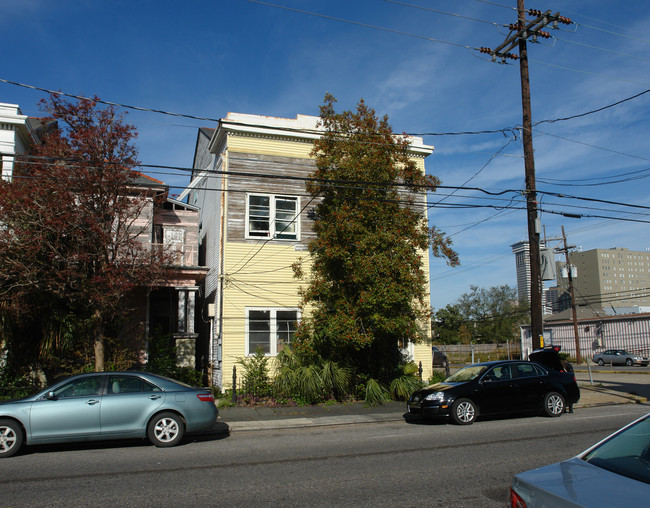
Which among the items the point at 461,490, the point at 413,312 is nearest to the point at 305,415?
the point at 413,312

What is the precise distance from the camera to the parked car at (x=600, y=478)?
302 centimetres

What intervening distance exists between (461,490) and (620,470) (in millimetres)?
3063

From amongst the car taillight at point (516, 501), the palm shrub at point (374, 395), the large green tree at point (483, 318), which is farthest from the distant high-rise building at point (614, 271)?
the car taillight at point (516, 501)

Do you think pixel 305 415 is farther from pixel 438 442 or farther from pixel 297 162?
pixel 297 162

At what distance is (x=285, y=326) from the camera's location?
17781 millimetres

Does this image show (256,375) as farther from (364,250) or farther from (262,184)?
(262,184)

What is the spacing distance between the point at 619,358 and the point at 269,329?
112ft

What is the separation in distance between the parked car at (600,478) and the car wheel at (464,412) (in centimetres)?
791

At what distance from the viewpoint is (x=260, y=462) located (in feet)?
26.0

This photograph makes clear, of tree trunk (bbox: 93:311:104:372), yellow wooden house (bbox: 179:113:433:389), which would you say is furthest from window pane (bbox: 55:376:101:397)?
yellow wooden house (bbox: 179:113:433:389)

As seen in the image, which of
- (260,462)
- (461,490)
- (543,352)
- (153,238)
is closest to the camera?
(461,490)

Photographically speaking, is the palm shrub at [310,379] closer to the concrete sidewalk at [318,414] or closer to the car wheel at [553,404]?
the concrete sidewalk at [318,414]

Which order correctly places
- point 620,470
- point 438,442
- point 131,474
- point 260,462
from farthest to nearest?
point 438,442 < point 260,462 < point 131,474 < point 620,470

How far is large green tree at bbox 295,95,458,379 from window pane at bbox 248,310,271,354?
1.83m
